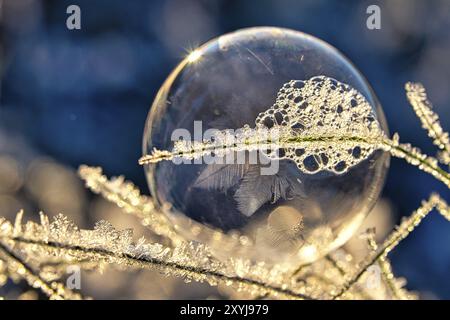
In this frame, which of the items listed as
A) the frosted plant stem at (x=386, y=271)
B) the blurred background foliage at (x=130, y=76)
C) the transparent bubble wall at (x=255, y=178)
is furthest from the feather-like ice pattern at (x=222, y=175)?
the blurred background foliage at (x=130, y=76)

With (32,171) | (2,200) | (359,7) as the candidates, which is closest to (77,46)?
(32,171)

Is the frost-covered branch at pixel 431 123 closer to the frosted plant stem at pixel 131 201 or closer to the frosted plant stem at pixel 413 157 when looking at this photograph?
the frosted plant stem at pixel 413 157

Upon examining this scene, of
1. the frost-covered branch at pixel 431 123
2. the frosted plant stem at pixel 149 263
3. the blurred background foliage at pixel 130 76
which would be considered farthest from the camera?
the blurred background foliage at pixel 130 76

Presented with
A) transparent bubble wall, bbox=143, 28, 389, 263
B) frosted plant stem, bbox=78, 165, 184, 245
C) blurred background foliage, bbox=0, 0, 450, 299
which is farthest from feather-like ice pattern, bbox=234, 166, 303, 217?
blurred background foliage, bbox=0, 0, 450, 299

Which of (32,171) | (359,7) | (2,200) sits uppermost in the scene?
(359,7)
